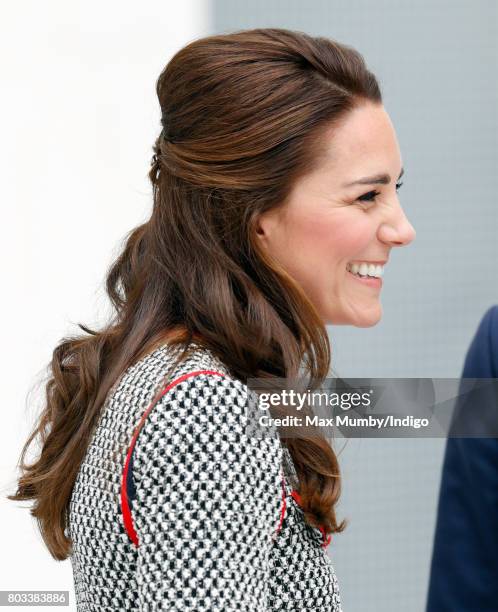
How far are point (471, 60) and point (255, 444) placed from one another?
89.3 inches

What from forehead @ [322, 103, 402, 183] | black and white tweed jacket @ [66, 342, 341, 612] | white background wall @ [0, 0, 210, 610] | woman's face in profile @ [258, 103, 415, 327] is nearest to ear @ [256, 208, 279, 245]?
woman's face in profile @ [258, 103, 415, 327]

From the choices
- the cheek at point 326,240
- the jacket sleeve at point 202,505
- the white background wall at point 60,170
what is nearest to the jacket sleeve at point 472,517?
the jacket sleeve at point 202,505

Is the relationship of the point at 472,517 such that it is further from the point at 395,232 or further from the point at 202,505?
the point at 395,232

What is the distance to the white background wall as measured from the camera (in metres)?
2.93

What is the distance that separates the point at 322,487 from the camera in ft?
4.52

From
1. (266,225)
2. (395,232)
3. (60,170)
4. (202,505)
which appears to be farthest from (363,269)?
(60,170)

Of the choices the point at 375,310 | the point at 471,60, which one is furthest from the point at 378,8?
the point at 375,310

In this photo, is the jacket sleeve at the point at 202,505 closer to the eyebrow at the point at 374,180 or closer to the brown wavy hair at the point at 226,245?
the brown wavy hair at the point at 226,245

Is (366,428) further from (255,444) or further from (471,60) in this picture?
(471,60)

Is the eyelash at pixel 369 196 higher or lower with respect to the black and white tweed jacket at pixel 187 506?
higher

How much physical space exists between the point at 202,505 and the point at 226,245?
1.50 ft

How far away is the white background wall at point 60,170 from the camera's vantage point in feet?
9.61

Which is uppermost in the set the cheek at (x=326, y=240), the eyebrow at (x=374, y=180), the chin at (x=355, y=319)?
the eyebrow at (x=374, y=180)

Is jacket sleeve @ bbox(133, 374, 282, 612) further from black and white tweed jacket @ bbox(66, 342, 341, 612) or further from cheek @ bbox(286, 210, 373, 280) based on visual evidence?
cheek @ bbox(286, 210, 373, 280)
